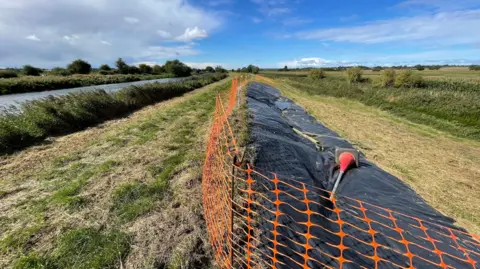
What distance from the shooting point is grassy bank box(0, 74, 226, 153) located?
19.9 feet

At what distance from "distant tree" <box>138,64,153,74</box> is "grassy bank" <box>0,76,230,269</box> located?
54.9 metres

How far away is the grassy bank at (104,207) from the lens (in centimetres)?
254

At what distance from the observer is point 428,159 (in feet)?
20.9

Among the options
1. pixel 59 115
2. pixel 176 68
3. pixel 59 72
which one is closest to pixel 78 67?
pixel 59 72

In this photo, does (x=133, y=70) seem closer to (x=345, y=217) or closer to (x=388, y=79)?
(x=388, y=79)

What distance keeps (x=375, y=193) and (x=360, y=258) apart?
5.40 feet

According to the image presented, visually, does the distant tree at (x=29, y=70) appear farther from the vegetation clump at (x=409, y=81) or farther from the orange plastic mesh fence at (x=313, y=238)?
the vegetation clump at (x=409, y=81)

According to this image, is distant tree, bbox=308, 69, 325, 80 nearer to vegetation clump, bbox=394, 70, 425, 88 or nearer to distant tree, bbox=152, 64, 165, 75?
vegetation clump, bbox=394, 70, 425, 88

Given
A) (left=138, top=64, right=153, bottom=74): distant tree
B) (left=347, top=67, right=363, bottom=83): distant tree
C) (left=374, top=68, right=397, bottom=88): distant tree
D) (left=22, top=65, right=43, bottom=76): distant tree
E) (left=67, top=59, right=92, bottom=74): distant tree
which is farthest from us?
(left=138, top=64, right=153, bottom=74): distant tree

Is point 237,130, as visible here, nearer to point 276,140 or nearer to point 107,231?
point 276,140

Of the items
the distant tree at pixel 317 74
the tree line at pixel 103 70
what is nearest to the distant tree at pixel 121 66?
the tree line at pixel 103 70

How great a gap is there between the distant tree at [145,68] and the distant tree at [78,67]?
14.1m

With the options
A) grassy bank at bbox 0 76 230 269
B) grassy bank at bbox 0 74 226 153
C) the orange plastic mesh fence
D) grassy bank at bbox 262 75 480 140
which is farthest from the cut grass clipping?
grassy bank at bbox 262 75 480 140

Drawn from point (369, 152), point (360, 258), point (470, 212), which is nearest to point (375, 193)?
point (360, 258)
